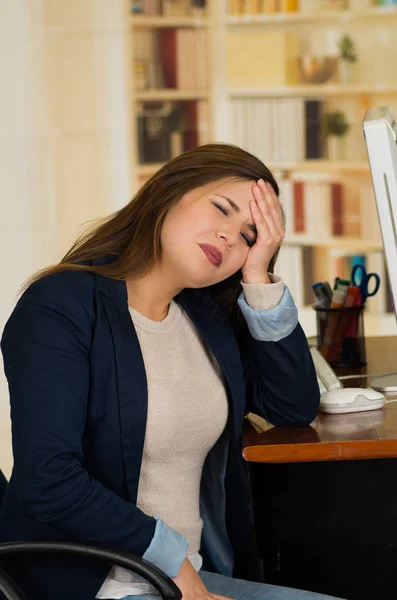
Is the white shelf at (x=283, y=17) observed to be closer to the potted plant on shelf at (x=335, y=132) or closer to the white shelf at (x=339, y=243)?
the potted plant on shelf at (x=335, y=132)

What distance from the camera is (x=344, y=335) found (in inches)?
83.2

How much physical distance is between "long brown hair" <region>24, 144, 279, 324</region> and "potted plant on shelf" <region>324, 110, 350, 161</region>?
308 cm

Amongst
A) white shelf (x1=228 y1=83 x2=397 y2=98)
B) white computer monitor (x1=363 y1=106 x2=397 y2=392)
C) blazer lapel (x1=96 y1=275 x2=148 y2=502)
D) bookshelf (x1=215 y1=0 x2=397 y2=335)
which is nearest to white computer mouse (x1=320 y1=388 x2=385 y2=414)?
white computer monitor (x1=363 y1=106 x2=397 y2=392)

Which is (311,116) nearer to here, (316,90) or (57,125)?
(316,90)

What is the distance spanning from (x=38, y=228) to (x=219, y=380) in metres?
2.91

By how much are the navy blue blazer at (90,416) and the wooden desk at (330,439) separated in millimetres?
43

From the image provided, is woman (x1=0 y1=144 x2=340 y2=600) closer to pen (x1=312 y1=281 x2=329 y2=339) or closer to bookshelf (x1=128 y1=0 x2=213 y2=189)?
pen (x1=312 y1=281 x2=329 y2=339)

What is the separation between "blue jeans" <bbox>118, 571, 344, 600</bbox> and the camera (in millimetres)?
1505

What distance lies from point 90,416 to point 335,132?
3.42 metres

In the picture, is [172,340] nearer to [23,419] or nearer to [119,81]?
[23,419]

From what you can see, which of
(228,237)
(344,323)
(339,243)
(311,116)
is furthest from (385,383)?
(311,116)

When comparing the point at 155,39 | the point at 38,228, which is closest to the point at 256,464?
the point at 38,228

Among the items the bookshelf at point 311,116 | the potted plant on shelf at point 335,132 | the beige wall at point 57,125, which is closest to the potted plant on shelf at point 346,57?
the bookshelf at point 311,116

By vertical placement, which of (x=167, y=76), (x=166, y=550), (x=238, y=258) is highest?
(x=167, y=76)
